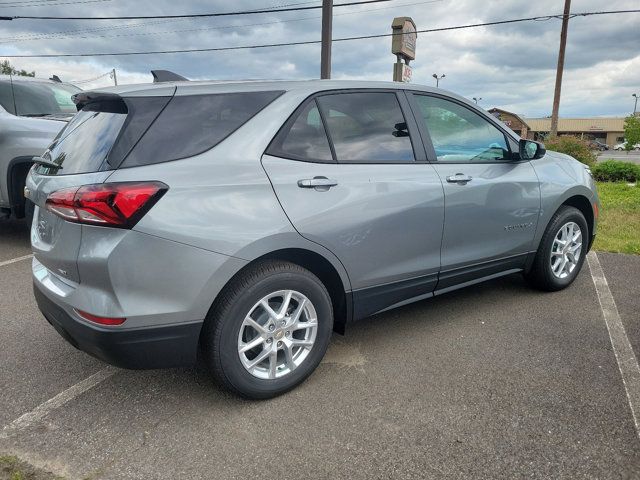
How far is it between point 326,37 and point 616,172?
9301mm

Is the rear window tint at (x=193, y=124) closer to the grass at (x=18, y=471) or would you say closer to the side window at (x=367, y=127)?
the side window at (x=367, y=127)

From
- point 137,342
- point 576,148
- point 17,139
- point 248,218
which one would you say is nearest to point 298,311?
point 248,218

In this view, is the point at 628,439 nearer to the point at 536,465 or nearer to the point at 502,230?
the point at 536,465

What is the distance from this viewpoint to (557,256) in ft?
14.2

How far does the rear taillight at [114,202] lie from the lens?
2193 mm

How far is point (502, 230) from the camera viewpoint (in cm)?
372

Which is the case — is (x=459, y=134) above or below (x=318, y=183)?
above

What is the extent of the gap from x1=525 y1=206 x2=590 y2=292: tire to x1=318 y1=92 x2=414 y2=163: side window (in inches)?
66.5

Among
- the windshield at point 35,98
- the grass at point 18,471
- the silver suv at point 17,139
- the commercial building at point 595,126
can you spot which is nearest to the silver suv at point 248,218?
the grass at point 18,471

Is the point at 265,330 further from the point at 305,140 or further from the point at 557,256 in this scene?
the point at 557,256

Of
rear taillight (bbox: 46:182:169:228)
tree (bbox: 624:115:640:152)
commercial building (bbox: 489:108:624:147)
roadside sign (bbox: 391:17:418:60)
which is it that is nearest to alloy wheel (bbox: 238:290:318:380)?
rear taillight (bbox: 46:182:169:228)

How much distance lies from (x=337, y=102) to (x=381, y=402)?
173cm

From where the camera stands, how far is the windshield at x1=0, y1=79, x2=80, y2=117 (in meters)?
5.80

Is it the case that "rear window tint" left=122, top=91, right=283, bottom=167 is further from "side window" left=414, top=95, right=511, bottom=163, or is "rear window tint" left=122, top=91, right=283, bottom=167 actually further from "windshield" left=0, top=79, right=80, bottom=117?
"windshield" left=0, top=79, right=80, bottom=117
